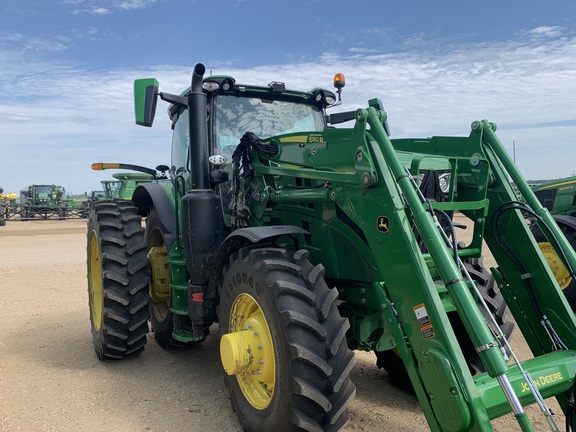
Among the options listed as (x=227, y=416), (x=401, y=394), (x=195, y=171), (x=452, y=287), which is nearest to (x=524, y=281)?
(x=452, y=287)

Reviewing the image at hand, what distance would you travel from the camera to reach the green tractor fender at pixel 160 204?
5.04 m

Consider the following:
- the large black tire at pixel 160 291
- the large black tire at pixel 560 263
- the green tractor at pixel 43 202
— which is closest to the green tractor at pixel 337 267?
the large black tire at pixel 160 291

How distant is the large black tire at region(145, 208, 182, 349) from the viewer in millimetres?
5312

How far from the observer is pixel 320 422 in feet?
9.45

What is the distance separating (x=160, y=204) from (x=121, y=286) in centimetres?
95

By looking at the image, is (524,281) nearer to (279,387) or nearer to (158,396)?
(279,387)

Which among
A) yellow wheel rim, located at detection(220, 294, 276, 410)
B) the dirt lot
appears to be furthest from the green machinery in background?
yellow wheel rim, located at detection(220, 294, 276, 410)

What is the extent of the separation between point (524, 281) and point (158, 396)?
3.08m

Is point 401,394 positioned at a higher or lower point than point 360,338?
lower

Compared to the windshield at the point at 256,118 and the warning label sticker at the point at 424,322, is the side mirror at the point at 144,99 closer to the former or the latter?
the windshield at the point at 256,118

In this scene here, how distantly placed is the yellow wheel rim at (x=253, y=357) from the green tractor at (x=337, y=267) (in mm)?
10

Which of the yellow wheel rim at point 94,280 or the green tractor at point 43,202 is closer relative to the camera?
the yellow wheel rim at point 94,280

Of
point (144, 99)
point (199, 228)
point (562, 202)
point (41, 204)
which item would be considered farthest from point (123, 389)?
point (41, 204)

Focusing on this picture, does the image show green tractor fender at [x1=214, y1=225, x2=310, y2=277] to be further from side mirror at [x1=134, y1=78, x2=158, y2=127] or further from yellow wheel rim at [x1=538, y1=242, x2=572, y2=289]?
yellow wheel rim at [x1=538, y1=242, x2=572, y2=289]
